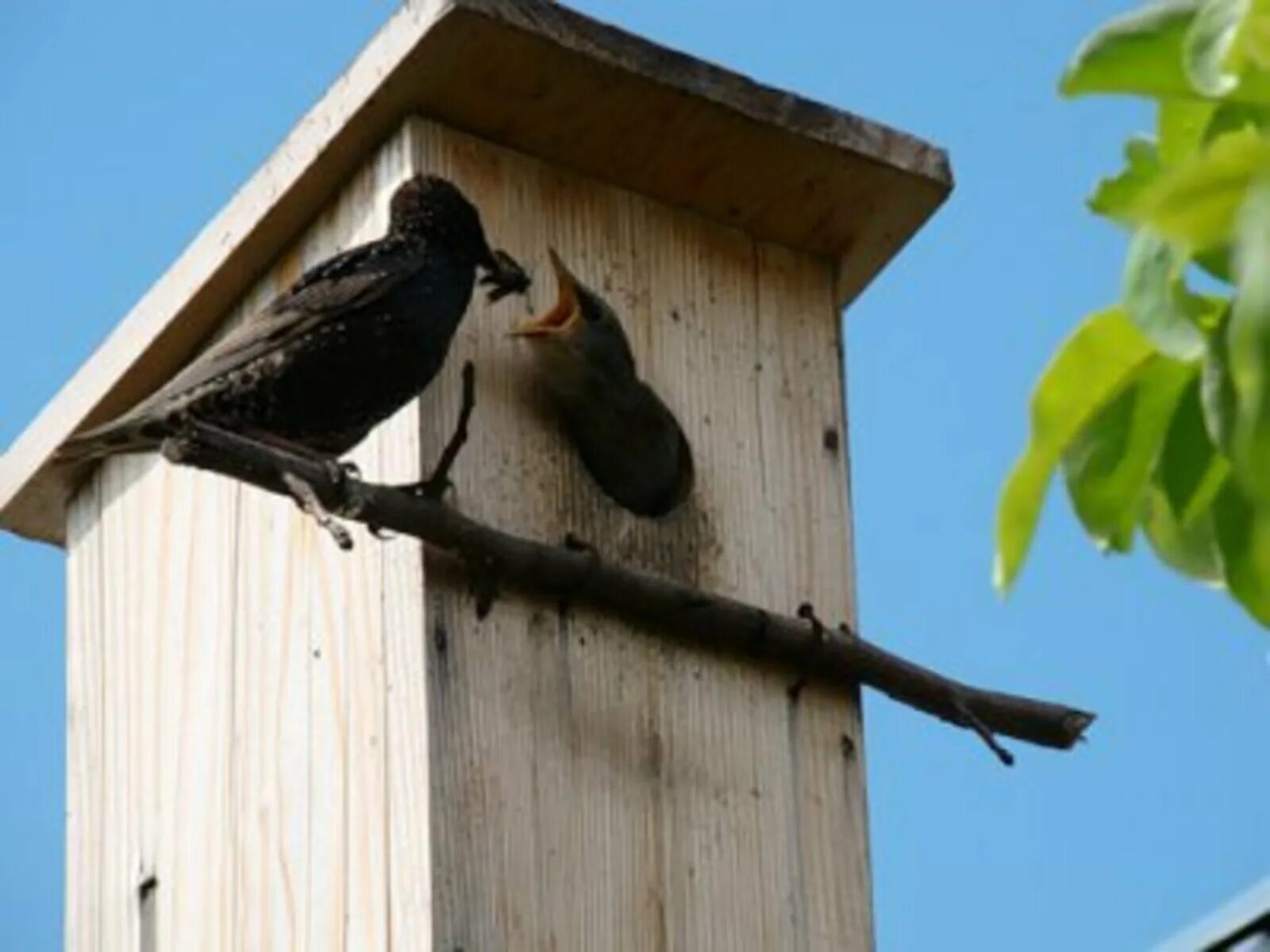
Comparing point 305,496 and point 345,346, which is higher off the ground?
point 345,346

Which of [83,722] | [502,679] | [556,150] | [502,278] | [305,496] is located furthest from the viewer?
[83,722]

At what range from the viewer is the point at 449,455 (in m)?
2.86

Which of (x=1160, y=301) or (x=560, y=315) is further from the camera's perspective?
(x=560, y=315)

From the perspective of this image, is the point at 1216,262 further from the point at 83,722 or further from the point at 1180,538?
the point at 83,722

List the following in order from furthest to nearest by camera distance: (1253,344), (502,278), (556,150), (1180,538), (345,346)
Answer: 1. (556,150)
2. (502,278)
3. (345,346)
4. (1180,538)
5. (1253,344)

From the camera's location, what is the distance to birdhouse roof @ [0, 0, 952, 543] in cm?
328

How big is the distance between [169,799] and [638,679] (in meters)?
0.58

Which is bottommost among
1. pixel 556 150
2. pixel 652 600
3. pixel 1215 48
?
pixel 1215 48

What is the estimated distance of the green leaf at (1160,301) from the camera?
0.75 m

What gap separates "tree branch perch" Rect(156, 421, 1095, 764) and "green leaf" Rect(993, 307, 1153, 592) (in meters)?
1.99

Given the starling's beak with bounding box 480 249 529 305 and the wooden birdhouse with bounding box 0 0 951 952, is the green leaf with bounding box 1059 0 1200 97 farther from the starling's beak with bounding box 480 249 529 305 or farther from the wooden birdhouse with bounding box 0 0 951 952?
the starling's beak with bounding box 480 249 529 305

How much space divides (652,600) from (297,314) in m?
0.45

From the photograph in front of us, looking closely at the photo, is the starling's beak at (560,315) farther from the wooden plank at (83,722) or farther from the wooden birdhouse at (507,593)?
the wooden plank at (83,722)

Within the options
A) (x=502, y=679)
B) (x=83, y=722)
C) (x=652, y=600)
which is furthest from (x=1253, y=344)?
(x=83, y=722)
